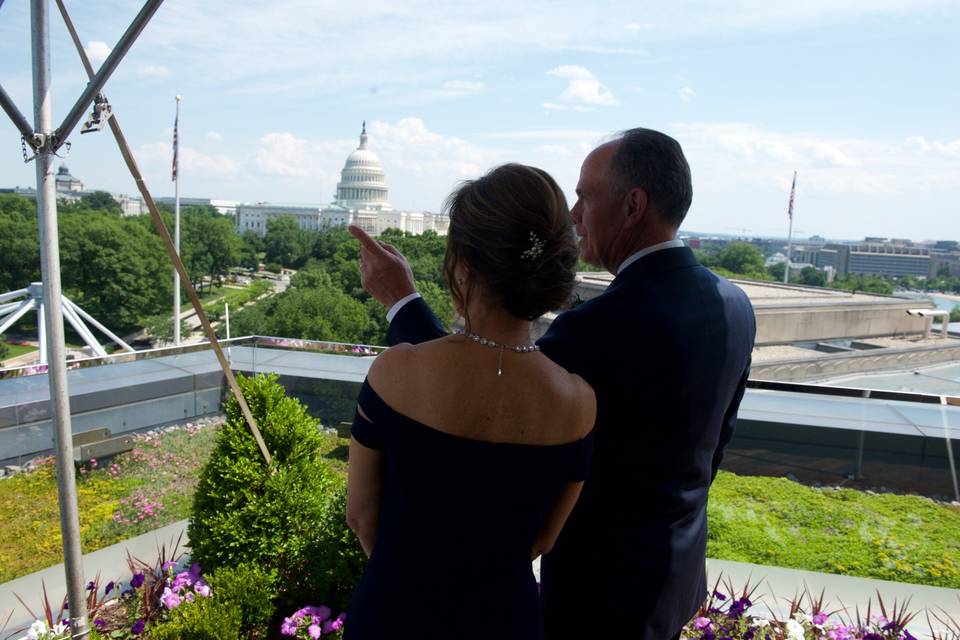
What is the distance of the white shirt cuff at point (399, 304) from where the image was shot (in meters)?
1.32

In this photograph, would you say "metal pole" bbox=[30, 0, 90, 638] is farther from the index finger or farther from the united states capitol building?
the united states capitol building

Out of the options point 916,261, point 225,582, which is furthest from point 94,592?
point 916,261

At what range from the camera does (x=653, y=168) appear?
1312 millimetres

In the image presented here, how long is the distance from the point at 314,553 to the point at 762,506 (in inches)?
79.6

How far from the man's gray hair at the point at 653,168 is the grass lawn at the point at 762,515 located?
6.48ft

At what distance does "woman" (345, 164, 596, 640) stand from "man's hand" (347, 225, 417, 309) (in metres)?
0.27

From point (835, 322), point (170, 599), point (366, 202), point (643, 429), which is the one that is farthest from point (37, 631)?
point (366, 202)

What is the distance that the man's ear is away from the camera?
4.34 feet

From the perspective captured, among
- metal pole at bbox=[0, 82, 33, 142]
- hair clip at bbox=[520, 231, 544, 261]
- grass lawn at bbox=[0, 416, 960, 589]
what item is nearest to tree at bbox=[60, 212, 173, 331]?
grass lawn at bbox=[0, 416, 960, 589]

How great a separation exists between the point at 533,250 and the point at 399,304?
0.38 metres

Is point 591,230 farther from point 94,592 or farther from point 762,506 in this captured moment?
point 762,506

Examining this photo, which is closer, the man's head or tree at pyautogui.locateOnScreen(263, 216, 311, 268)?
the man's head

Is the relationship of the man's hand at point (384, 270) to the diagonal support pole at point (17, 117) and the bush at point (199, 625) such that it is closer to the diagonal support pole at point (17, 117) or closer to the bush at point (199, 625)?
the diagonal support pole at point (17, 117)

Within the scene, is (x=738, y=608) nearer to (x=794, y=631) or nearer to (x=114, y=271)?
(x=794, y=631)
